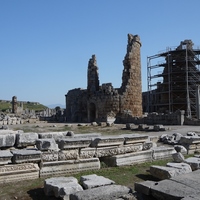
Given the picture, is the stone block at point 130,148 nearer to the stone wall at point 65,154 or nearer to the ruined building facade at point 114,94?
the stone wall at point 65,154

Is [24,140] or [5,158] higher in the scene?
[24,140]

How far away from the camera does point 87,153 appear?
23.8ft

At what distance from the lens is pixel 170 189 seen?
13.9ft

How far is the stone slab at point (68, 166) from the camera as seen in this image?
20.8 feet

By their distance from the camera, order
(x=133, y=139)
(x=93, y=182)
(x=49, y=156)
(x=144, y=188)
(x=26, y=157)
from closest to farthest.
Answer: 1. (x=144, y=188)
2. (x=93, y=182)
3. (x=26, y=157)
4. (x=49, y=156)
5. (x=133, y=139)

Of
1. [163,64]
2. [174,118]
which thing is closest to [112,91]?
[174,118]

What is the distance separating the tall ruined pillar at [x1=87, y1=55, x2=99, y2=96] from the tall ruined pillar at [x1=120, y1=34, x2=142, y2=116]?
389 centimetres

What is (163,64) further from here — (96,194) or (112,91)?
(96,194)

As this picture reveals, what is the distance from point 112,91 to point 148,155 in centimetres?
2309

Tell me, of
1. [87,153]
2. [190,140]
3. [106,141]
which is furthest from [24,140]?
[190,140]

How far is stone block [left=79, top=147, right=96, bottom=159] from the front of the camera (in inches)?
281

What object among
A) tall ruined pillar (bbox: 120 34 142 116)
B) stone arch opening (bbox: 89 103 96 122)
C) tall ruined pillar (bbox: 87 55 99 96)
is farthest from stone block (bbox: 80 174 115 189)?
tall ruined pillar (bbox: 87 55 99 96)

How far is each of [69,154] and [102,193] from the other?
275 centimetres

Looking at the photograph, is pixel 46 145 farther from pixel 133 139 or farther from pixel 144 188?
pixel 144 188
